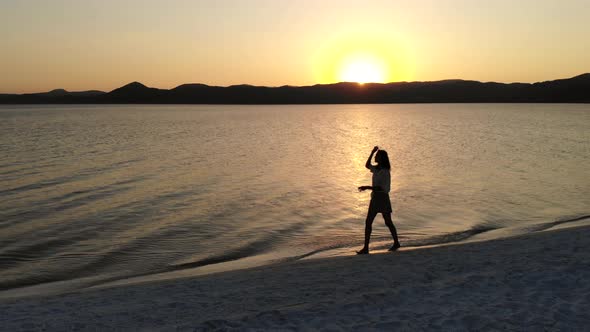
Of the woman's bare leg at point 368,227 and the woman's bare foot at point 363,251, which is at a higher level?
the woman's bare leg at point 368,227

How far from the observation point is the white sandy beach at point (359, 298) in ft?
21.8

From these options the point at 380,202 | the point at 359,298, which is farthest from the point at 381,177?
the point at 359,298

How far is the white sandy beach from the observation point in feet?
21.8

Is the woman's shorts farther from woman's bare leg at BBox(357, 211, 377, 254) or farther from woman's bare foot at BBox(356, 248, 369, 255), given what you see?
woman's bare foot at BBox(356, 248, 369, 255)

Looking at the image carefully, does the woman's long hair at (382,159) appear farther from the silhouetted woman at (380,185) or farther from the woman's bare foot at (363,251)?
the woman's bare foot at (363,251)

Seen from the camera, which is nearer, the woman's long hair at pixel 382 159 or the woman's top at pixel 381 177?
the woman's long hair at pixel 382 159

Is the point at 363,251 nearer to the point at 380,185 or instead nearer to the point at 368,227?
the point at 368,227

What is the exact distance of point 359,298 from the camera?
762cm

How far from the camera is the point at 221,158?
113ft

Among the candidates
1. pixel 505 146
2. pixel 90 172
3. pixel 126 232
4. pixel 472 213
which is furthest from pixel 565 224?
pixel 505 146

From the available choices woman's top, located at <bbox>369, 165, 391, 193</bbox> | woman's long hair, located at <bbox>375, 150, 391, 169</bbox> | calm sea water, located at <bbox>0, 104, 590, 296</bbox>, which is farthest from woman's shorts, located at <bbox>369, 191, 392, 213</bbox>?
calm sea water, located at <bbox>0, 104, 590, 296</bbox>

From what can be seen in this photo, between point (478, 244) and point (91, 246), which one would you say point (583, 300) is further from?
point (91, 246)

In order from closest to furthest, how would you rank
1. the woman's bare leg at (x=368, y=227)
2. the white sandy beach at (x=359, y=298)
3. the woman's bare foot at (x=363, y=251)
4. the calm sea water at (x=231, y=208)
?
the white sandy beach at (x=359, y=298) < the woman's bare leg at (x=368, y=227) < the woman's bare foot at (x=363, y=251) < the calm sea water at (x=231, y=208)

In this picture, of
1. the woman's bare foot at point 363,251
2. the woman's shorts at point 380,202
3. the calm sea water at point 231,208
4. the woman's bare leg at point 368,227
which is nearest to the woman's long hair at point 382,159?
the woman's shorts at point 380,202
